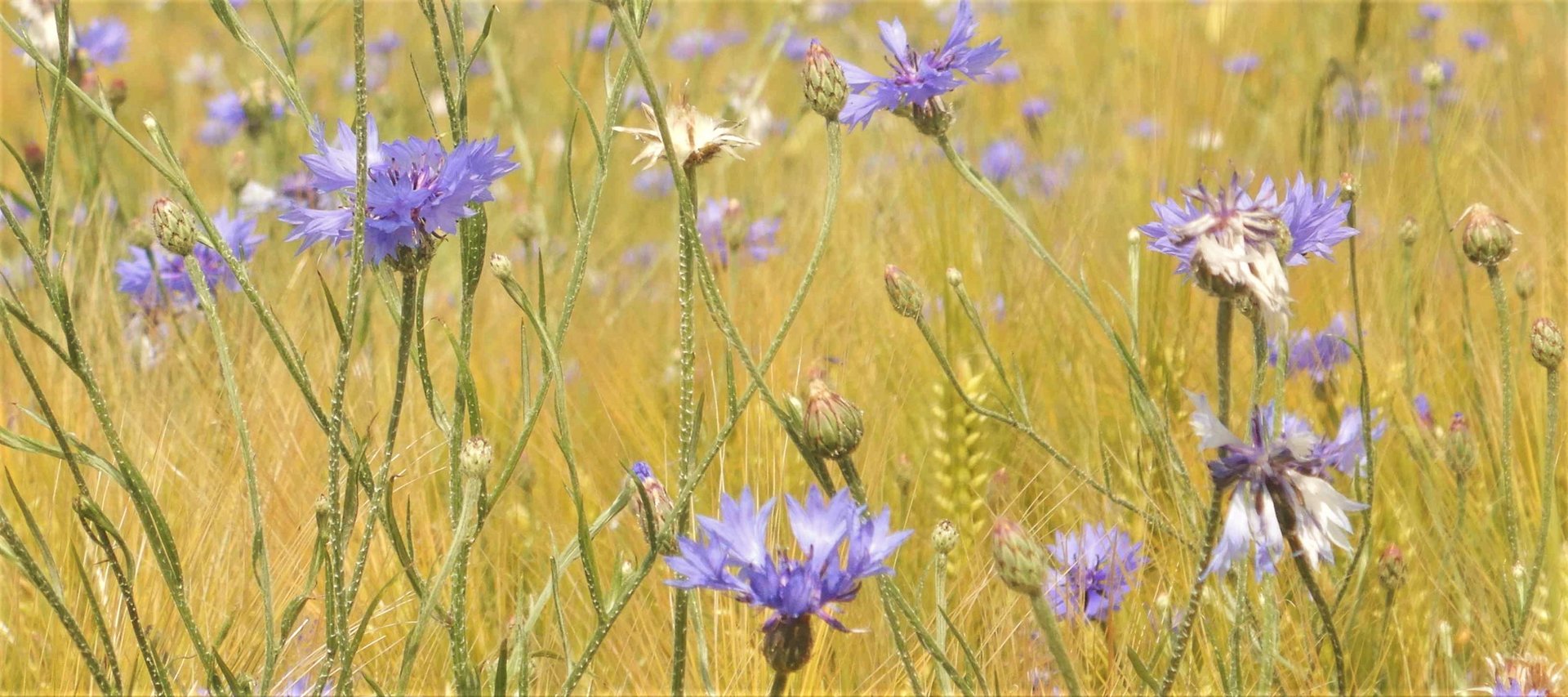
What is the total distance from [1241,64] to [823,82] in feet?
5.69

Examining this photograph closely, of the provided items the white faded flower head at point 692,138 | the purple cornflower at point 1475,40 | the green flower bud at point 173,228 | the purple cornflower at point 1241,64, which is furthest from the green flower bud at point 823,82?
the purple cornflower at point 1475,40

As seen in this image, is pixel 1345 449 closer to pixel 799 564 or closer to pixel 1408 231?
pixel 799 564

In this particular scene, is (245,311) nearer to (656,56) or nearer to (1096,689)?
(1096,689)

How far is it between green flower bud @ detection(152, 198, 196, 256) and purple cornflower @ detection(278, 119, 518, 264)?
0.40 feet

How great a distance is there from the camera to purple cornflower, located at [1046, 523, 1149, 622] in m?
0.99

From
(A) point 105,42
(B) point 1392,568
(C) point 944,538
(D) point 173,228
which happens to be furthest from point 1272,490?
(A) point 105,42

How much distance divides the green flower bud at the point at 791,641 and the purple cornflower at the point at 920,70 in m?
0.45

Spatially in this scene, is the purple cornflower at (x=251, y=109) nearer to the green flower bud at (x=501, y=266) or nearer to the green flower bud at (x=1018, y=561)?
the green flower bud at (x=501, y=266)

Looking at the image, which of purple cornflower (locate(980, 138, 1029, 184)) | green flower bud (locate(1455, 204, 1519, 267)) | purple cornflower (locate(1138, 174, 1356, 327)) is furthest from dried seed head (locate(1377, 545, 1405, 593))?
purple cornflower (locate(980, 138, 1029, 184))

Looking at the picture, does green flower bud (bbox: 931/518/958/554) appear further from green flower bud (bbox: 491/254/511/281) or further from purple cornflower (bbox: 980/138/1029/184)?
purple cornflower (bbox: 980/138/1029/184)

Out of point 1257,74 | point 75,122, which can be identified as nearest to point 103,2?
point 75,122

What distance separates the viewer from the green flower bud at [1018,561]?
0.68m

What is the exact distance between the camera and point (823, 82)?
883mm

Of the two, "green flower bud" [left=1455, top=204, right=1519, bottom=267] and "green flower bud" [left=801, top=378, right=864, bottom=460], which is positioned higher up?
"green flower bud" [left=1455, top=204, right=1519, bottom=267]
